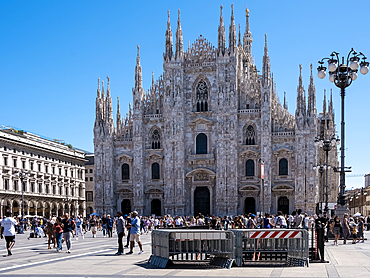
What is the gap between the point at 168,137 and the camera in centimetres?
5659

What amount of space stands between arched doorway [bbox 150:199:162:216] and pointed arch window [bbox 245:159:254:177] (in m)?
9.89

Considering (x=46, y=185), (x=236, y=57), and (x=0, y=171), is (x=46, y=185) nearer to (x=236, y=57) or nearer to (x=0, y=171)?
(x=0, y=171)

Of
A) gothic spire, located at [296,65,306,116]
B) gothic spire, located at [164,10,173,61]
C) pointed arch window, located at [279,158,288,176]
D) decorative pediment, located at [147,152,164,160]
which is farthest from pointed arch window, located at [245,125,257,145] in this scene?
gothic spire, located at [164,10,173,61]

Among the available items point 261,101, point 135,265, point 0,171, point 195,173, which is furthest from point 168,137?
point 135,265

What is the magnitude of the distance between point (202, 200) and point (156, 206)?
5.05 meters

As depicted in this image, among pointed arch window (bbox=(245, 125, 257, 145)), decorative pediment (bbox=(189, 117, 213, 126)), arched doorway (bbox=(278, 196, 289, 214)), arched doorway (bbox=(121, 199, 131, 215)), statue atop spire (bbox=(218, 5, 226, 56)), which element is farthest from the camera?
arched doorway (bbox=(121, 199, 131, 215))

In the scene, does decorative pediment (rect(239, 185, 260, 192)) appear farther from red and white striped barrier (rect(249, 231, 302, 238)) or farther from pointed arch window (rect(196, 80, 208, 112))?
red and white striped barrier (rect(249, 231, 302, 238))

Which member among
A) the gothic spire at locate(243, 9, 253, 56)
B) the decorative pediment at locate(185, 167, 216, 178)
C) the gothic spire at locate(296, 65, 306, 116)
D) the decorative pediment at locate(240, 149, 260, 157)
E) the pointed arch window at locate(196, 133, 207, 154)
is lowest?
the decorative pediment at locate(185, 167, 216, 178)

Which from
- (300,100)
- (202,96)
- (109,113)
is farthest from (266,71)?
(109,113)

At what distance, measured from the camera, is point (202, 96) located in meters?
56.9

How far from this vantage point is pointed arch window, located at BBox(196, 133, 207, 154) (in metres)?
56.6

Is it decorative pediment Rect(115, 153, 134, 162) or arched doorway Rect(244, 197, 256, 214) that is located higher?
decorative pediment Rect(115, 153, 134, 162)

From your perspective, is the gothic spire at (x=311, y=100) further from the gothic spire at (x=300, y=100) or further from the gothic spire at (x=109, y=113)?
the gothic spire at (x=109, y=113)

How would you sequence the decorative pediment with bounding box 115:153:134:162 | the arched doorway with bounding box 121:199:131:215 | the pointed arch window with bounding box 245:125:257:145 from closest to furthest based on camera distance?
the pointed arch window with bounding box 245:125:257:145 → the decorative pediment with bounding box 115:153:134:162 → the arched doorway with bounding box 121:199:131:215
